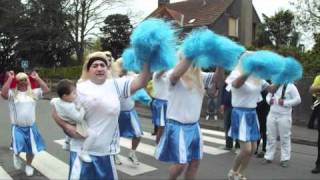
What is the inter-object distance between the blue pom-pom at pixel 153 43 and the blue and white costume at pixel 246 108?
3.00 meters

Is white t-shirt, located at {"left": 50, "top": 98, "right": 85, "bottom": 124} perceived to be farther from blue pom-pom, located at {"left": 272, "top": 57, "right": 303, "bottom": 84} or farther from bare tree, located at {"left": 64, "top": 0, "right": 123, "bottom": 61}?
bare tree, located at {"left": 64, "top": 0, "right": 123, "bottom": 61}

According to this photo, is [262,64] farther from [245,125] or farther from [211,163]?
[211,163]

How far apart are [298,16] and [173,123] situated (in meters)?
26.0

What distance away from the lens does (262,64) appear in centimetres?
567

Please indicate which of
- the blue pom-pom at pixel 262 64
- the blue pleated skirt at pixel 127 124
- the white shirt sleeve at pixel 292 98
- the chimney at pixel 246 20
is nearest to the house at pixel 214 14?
the chimney at pixel 246 20

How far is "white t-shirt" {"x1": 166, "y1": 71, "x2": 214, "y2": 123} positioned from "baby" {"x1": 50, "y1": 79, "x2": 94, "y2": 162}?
1.07 metres

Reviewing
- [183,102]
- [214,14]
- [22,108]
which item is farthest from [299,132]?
[214,14]

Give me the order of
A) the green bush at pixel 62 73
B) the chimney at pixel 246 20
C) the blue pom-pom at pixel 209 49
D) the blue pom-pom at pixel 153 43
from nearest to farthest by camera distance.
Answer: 1. the blue pom-pom at pixel 153 43
2. the blue pom-pom at pixel 209 49
3. the chimney at pixel 246 20
4. the green bush at pixel 62 73

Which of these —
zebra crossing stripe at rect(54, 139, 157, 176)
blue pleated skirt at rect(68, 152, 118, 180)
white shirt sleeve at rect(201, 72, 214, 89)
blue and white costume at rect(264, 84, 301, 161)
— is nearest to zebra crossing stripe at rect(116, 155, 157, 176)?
zebra crossing stripe at rect(54, 139, 157, 176)

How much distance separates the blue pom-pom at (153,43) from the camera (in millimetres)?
4078

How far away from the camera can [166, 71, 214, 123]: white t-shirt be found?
546 cm

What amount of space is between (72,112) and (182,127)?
1.41 meters

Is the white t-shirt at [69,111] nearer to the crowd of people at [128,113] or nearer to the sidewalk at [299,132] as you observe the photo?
the crowd of people at [128,113]

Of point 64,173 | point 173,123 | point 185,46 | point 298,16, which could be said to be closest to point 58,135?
point 64,173
